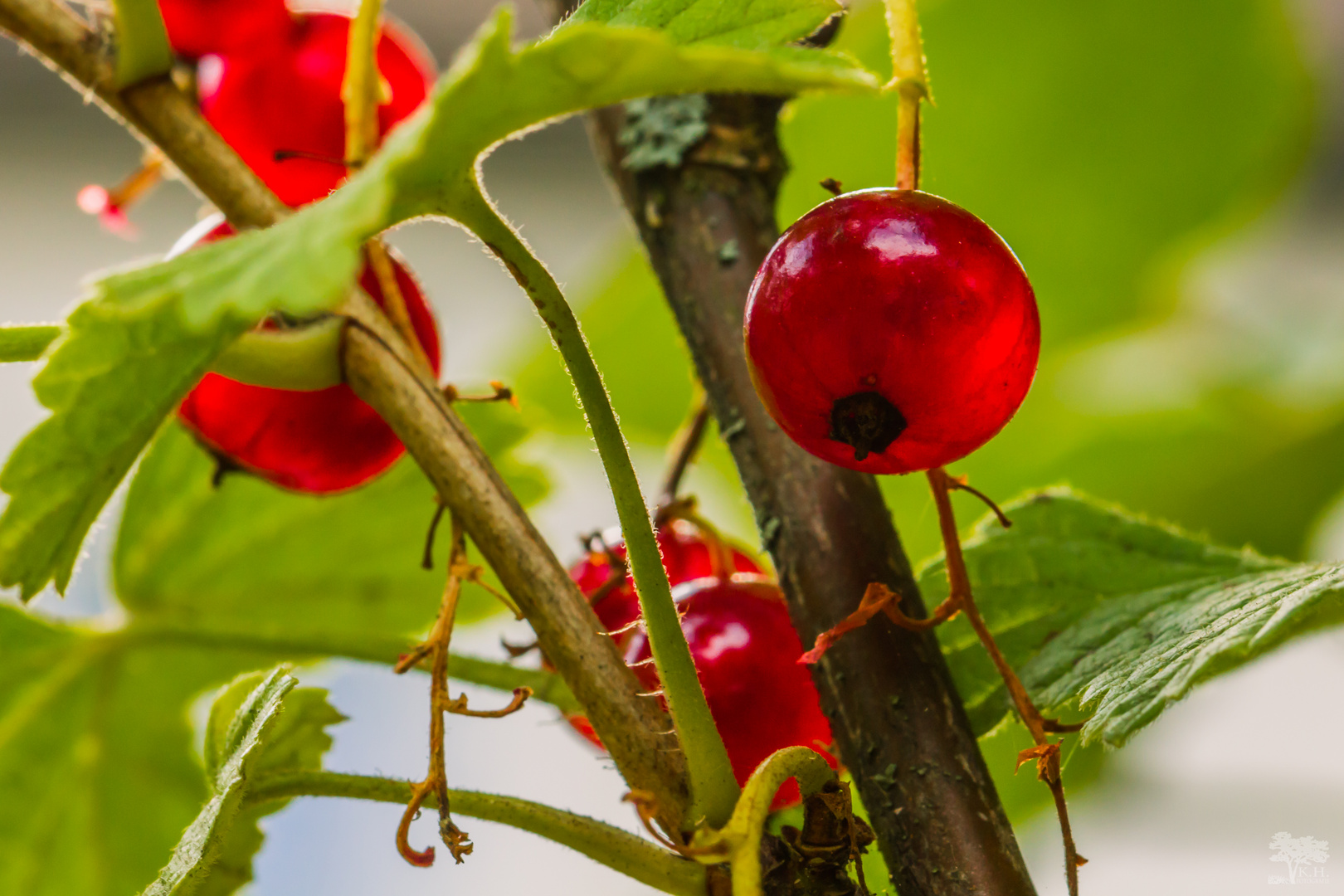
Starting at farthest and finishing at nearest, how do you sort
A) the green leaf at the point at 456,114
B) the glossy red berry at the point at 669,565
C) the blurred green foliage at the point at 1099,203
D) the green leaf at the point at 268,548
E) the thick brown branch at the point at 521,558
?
1. the blurred green foliage at the point at 1099,203
2. the green leaf at the point at 268,548
3. the glossy red berry at the point at 669,565
4. the thick brown branch at the point at 521,558
5. the green leaf at the point at 456,114

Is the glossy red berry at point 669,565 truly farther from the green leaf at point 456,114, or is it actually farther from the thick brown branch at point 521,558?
the green leaf at point 456,114

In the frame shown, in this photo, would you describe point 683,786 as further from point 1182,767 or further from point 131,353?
point 1182,767

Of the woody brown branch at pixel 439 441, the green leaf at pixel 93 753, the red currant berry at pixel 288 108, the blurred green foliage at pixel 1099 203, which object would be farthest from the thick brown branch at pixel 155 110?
the blurred green foliage at pixel 1099 203

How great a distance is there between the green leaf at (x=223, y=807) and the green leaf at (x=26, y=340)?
4.1 inches

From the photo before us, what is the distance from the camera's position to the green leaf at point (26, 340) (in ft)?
0.99

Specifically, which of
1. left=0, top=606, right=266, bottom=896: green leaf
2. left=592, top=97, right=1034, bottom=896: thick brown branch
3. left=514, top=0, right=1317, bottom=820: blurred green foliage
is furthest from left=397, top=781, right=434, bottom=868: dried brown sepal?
left=514, top=0, right=1317, bottom=820: blurred green foliage

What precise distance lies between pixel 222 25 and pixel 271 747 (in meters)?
0.29

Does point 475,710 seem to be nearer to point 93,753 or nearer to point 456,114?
point 456,114

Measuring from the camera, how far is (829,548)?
38cm

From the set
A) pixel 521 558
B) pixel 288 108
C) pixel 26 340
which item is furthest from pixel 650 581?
pixel 288 108

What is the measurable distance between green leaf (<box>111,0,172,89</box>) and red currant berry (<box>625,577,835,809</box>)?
0.23 metres

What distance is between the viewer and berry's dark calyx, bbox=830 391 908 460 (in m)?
0.29

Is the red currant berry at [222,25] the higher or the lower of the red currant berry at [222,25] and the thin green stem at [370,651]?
the higher

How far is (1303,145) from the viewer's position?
107 centimetres
